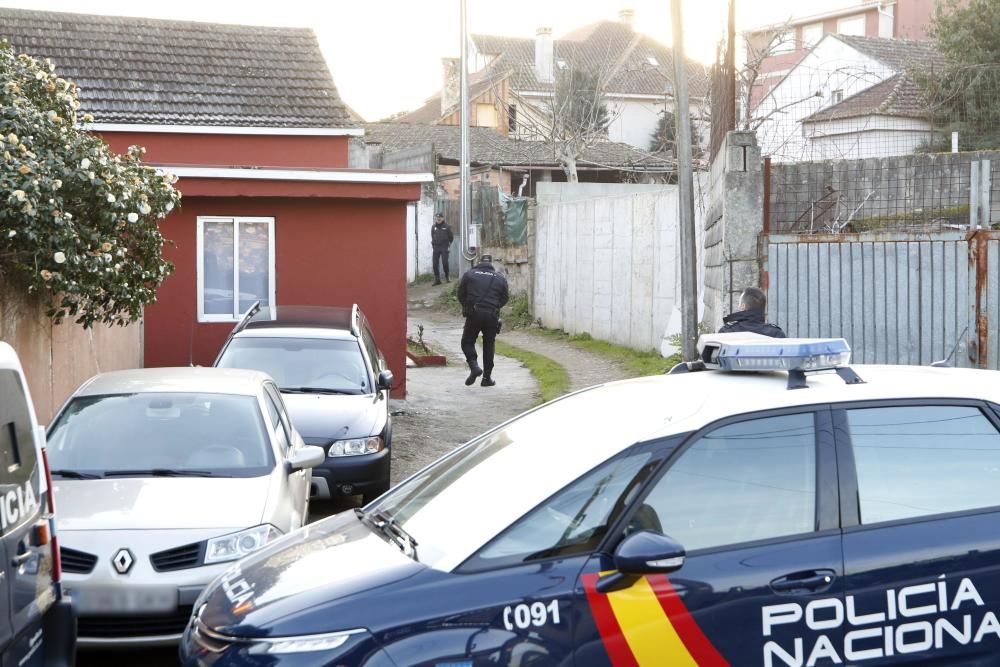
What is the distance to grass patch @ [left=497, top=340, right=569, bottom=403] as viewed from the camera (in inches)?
568

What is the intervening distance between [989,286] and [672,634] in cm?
698

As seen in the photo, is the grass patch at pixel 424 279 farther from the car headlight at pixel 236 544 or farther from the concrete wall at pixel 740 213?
the car headlight at pixel 236 544

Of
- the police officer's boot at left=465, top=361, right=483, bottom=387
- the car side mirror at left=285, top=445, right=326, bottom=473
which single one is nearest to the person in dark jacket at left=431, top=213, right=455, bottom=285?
the police officer's boot at left=465, top=361, right=483, bottom=387

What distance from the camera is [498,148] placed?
40875 millimetres

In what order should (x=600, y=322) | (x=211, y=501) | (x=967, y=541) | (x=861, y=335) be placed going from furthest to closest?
(x=600, y=322) < (x=861, y=335) < (x=211, y=501) < (x=967, y=541)

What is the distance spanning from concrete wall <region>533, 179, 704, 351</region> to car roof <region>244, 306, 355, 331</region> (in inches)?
217

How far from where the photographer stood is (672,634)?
355 cm

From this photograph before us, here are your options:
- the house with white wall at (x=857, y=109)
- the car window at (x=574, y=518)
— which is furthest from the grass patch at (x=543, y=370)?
the car window at (x=574, y=518)

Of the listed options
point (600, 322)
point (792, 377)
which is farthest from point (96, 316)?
point (600, 322)

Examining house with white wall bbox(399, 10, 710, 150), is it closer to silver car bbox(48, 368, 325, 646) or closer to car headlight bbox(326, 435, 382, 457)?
car headlight bbox(326, 435, 382, 457)

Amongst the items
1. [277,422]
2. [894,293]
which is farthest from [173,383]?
[894,293]

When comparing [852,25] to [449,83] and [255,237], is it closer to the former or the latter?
[449,83]

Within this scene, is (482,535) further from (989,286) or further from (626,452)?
(989,286)

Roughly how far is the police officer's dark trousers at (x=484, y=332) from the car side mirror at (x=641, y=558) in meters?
11.6
